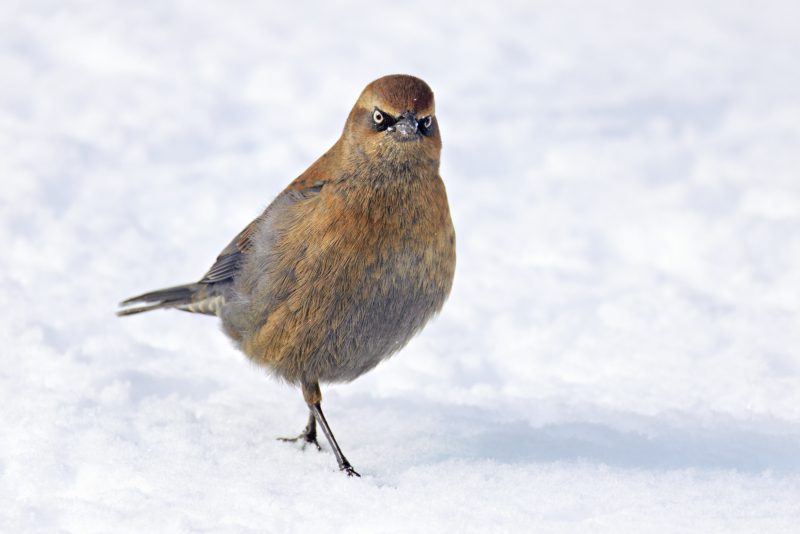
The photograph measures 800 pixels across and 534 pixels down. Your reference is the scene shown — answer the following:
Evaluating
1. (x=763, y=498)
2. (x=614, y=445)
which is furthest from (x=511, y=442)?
(x=763, y=498)

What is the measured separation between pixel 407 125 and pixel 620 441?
2105 mm

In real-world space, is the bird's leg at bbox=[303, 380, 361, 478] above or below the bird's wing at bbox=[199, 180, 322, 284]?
below

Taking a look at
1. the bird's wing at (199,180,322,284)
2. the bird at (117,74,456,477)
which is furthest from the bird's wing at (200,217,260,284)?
the bird at (117,74,456,477)

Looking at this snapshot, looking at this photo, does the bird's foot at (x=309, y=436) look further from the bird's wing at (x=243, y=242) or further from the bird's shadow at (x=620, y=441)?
the bird's wing at (x=243, y=242)

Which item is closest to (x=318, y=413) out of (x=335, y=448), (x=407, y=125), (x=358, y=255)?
(x=335, y=448)

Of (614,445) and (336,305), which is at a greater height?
(336,305)

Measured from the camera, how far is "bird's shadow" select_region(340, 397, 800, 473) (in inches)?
155

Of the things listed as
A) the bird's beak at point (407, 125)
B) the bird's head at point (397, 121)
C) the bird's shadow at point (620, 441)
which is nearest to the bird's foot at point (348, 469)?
the bird's shadow at point (620, 441)

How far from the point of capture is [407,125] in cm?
380

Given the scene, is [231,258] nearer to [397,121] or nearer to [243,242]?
[243,242]

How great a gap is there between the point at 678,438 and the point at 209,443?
2599 mm

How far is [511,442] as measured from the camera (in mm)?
4234

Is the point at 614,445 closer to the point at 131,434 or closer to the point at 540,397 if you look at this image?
the point at 540,397

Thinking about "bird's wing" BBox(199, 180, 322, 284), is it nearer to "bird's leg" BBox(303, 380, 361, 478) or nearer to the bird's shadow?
"bird's leg" BBox(303, 380, 361, 478)
